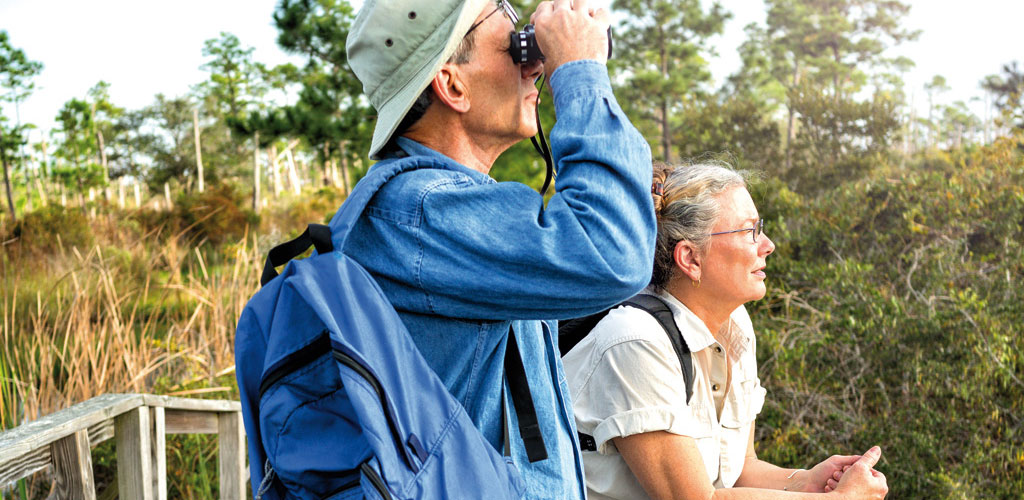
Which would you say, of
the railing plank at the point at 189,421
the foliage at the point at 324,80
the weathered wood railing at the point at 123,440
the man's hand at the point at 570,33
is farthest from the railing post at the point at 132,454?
the foliage at the point at 324,80

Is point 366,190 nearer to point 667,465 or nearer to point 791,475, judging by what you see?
point 667,465

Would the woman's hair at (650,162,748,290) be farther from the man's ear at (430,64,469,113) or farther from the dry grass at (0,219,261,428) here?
the dry grass at (0,219,261,428)

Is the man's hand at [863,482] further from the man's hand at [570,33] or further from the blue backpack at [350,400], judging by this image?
the man's hand at [570,33]

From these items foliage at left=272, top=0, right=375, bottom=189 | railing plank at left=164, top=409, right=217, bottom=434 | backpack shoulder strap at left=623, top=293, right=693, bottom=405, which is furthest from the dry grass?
foliage at left=272, top=0, right=375, bottom=189

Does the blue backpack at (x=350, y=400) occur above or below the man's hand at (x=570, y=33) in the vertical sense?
below

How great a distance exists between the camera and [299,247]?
1.18 metres

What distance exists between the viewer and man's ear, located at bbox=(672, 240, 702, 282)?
212cm

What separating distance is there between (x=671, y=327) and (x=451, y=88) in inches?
37.5

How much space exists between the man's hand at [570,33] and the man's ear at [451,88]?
5.6 inches

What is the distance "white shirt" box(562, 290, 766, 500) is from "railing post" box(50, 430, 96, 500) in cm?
123

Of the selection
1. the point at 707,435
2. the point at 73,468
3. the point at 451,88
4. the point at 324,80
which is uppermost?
the point at 324,80

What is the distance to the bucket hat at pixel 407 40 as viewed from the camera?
4.10 ft

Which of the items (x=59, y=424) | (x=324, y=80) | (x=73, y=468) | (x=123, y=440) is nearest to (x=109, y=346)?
(x=123, y=440)

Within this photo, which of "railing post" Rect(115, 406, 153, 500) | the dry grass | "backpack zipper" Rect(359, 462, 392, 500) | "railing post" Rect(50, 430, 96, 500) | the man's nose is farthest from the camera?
the dry grass
